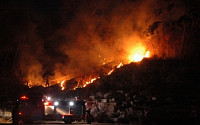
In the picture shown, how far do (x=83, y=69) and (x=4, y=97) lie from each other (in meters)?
22.7

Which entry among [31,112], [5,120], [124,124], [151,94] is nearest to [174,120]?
[124,124]

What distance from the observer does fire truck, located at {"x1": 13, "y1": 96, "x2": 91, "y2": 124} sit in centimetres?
2645

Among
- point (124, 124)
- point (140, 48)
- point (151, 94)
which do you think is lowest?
point (124, 124)

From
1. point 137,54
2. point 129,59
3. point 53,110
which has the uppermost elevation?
point 137,54

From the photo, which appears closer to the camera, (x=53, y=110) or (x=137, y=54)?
(x=53, y=110)

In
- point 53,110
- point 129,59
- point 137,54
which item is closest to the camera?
point 53,110

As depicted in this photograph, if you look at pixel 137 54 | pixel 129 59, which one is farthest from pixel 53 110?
pixel 137 54

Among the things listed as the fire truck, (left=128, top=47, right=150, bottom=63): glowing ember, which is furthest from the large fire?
the fire truck

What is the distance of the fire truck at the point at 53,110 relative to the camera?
26453 millimetres

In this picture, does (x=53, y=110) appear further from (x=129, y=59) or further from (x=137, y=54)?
(x=137, y=54)

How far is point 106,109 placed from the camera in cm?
3269

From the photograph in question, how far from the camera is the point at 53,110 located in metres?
27.6

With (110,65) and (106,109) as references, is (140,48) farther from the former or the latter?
(106,109)

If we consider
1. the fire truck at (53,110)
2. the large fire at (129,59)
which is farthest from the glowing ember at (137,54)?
the fire truck at (53,110)
